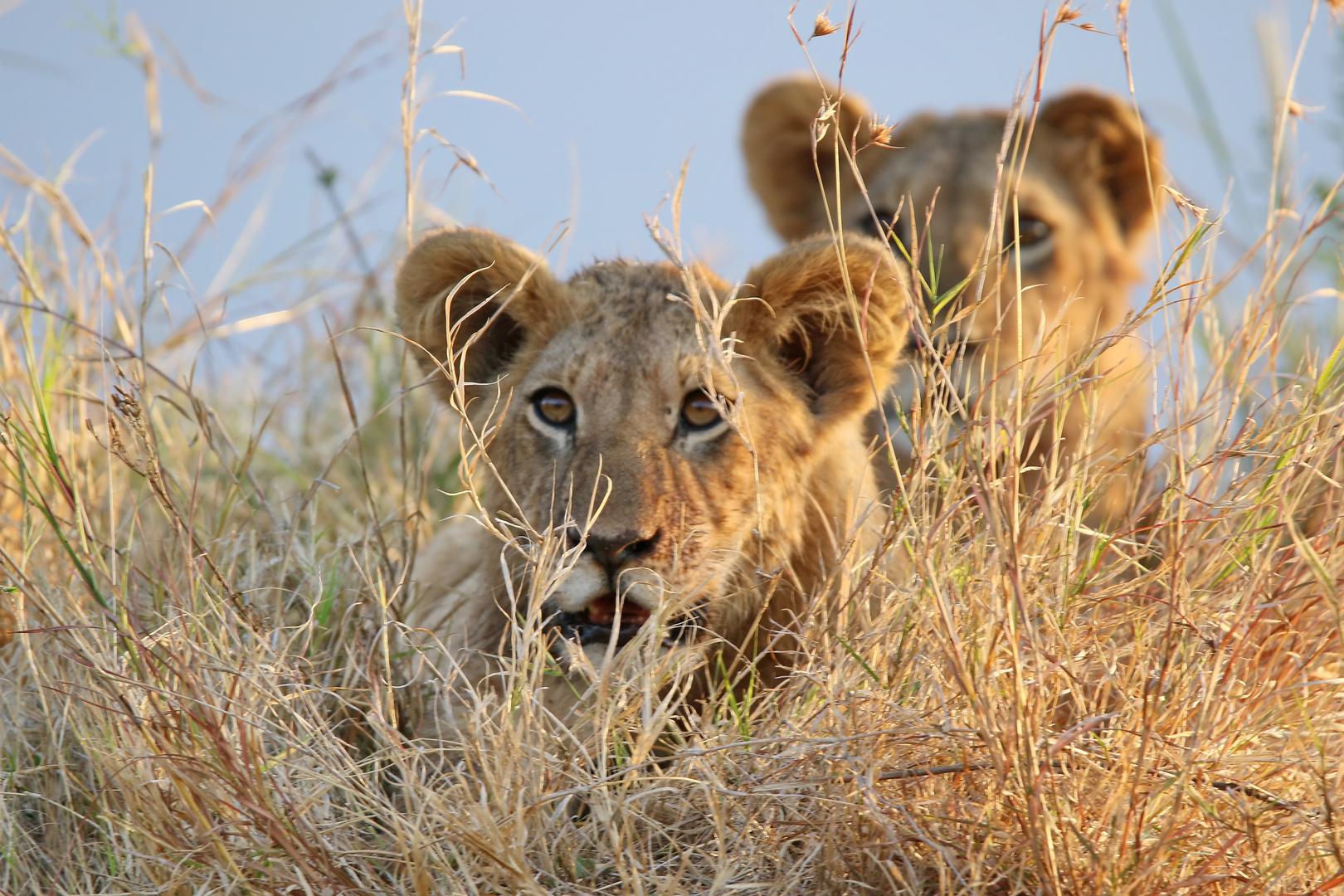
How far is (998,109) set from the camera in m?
6.70

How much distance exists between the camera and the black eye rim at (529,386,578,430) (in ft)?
11.3

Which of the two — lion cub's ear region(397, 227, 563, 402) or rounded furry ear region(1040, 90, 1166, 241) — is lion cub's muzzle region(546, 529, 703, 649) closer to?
lion cub's ear region(397, 227, 563, 402)

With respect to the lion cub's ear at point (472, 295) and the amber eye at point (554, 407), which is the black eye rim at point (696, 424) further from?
the lion cub's ear at point (472, 295)

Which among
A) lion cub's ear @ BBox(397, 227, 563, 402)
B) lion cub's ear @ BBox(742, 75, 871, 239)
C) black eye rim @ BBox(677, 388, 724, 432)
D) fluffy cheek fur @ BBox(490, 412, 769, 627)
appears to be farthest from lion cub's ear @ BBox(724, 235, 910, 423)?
lion cub's ear @ BBox(742, 75, 871, 239)

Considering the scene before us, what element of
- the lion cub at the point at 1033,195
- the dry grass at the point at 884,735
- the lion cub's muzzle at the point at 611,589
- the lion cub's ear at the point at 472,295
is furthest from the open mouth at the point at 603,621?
the lion cub at the point at 1033,195

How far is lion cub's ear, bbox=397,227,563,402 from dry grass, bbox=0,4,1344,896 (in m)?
0.80

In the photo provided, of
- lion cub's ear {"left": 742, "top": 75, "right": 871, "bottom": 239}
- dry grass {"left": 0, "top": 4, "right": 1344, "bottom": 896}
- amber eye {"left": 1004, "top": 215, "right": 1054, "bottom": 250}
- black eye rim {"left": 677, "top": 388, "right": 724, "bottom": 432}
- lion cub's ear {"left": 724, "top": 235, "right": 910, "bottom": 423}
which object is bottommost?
dry grass {"left": 0, "top": 4, "right": 1344, "bottom": 896}

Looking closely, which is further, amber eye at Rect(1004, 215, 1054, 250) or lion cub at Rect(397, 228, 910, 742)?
amber eye at Rect(1004, 215, 1054, 250)

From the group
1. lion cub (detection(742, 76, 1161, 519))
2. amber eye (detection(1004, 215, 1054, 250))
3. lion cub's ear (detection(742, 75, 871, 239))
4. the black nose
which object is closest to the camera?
the black nose

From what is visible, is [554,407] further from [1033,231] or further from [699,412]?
[1033,231]

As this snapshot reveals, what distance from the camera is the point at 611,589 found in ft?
9.70

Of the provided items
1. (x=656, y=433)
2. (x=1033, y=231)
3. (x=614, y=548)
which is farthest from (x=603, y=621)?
(x=1033, y=231)

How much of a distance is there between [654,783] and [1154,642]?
44.2 inches

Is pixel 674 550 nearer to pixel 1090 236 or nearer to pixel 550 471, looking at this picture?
pixel 550 471
